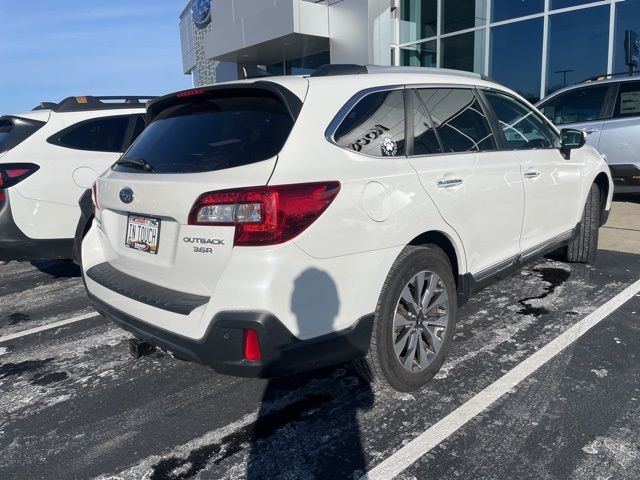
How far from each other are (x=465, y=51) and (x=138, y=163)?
1187 centimetres

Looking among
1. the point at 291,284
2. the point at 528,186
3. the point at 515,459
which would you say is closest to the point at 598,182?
the point at 528,186

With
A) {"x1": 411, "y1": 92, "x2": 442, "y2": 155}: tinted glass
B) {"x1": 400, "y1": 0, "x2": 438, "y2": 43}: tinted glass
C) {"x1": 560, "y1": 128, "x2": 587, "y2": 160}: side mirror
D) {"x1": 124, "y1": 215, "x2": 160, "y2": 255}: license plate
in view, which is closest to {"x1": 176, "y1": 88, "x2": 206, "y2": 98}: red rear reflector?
{"x1": 124, "y1": 215, "x2": 160, "y2": 255}: license plate

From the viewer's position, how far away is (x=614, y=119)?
7770mm

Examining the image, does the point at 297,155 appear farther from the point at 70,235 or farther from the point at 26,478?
the point at 70,235

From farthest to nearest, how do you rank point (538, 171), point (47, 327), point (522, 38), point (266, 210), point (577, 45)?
1. point (522, 38)
2. point (577, 45)
3. point (47, 327)
4. point (538, 171)
5. point (266, 210)

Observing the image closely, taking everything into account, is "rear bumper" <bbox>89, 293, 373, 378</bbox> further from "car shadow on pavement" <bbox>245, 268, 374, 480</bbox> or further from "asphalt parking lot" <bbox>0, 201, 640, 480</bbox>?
"asphalt parking lot" <bbox>0, 201, 640, 480</bbox>

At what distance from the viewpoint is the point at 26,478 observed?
2424 mm

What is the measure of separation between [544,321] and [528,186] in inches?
39.8

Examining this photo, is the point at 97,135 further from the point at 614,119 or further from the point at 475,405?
→ the point at 614,119

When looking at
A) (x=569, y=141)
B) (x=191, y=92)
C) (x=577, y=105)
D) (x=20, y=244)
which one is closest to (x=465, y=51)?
(x=577, y=105)

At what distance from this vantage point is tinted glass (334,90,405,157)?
8.71 ft

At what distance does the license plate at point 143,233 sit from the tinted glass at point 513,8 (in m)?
11.4

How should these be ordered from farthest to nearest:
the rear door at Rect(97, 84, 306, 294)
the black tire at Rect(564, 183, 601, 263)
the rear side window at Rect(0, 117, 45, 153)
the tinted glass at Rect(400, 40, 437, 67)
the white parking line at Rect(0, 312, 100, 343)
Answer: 1. the tinted glass at Rect(400, 40, 437, 67)
2. the black tire at Rect(564, 183, 601, 263)
3. the rear side window at Rect(0, 117, 45, 153)
4. the white parking line at Rect(0, 312, 100, 343)
5. the rear door at Rect(97, 84, 306, 294)

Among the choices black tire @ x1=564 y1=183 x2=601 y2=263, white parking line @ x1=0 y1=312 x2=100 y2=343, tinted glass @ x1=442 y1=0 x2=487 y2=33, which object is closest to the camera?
white parking line @ x1=0 y1=312 x2=100 y2=343
